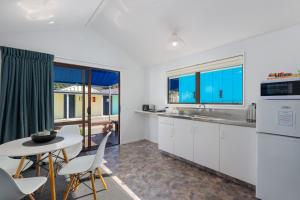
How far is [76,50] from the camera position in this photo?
3.49 m

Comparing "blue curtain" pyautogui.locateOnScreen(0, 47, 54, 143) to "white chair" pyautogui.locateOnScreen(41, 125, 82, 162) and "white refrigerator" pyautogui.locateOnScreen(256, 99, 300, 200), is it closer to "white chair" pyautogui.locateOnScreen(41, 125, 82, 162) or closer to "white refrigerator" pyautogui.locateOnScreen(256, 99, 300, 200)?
"white chair" pyautogui.locateOnScreen(41, 125, 82, 162)

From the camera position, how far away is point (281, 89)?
175 centimetres

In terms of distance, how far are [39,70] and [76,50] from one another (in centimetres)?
92

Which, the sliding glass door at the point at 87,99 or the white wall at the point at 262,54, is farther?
the sliding glass door at the point at 87,99

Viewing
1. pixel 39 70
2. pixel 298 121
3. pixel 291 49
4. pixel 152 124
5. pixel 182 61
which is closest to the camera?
pixel 298 121

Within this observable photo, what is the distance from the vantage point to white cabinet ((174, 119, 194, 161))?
2.92m

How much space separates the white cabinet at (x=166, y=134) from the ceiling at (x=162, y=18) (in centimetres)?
167

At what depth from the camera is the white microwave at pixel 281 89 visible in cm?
164

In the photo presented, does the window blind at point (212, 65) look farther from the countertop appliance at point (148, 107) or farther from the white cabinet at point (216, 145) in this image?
the white cabinet at point (216, 145)

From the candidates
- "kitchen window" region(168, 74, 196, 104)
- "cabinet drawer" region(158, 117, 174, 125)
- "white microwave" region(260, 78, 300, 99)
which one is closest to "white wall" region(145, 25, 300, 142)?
"kitchen window" region(168, 74, 196, 104)

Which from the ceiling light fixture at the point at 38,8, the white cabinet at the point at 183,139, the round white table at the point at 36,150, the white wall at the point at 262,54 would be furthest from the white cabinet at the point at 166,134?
the ceiling light fixture at the point at 38,8

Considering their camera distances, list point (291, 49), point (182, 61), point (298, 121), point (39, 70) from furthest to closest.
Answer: point (182, 61) < point (39, 70) < point (291, 49) < point (298, 121)

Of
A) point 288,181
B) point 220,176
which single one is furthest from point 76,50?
point 288,181

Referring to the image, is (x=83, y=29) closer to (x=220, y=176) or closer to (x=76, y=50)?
(x=76, y=50)
